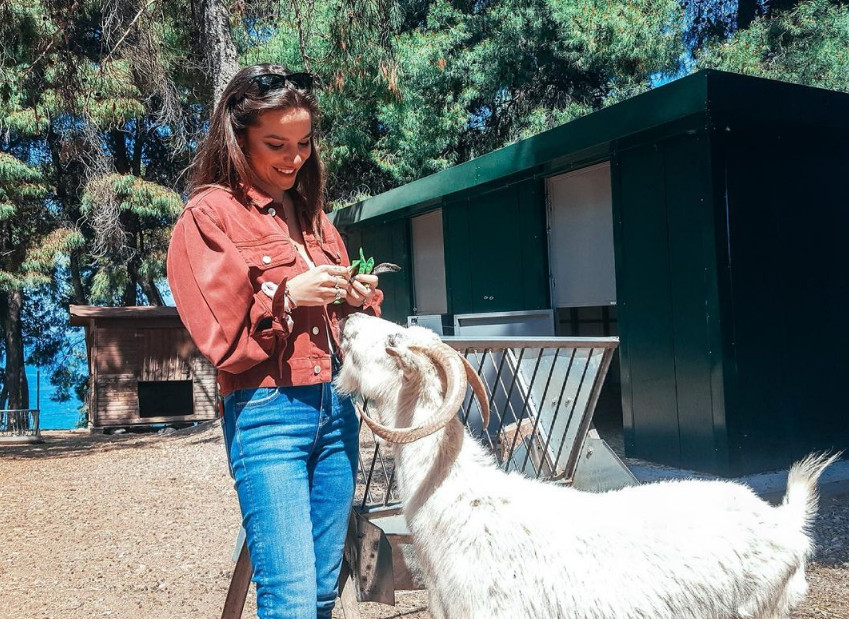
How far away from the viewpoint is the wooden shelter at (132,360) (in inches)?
608

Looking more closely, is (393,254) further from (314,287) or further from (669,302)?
(314,287)

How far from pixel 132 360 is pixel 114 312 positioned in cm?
108

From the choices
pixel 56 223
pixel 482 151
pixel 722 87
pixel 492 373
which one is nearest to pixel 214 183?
pixel 492 373

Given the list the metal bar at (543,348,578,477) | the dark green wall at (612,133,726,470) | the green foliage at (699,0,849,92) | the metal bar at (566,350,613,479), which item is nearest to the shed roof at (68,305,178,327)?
the dark green wall at (612,133,726,470)

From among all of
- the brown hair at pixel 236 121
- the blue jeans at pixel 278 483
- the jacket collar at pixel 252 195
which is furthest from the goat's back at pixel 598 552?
the brown hair at pixel 236 121

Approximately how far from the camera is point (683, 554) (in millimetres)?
2311

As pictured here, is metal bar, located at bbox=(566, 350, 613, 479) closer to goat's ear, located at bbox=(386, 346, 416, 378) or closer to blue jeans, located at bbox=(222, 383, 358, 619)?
goat's ear, located at bbox=(386, 346, 416, 378)

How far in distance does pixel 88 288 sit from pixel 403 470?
85.0ft

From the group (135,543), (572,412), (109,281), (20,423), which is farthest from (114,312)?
(572,412)

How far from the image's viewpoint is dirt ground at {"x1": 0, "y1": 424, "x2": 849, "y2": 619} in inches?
181

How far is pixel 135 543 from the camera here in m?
6.27

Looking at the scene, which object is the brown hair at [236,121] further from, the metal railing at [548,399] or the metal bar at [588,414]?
the metal bar at [588,414]

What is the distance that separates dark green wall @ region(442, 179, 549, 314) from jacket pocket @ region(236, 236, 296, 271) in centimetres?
715

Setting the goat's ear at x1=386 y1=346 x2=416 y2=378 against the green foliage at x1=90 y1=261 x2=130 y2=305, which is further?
the green foliage at x1=90 y1=261 x2=130 y2=305
